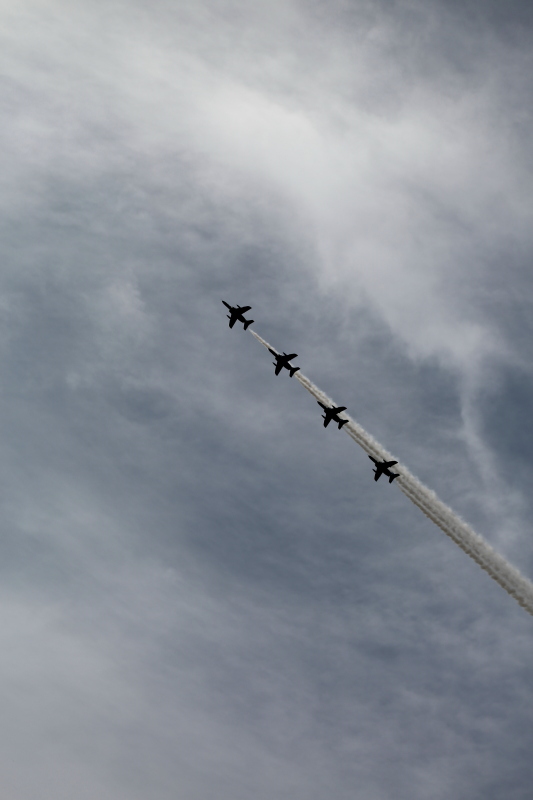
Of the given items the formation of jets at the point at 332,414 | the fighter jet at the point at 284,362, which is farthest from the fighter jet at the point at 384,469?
the fighter jet at the point at 284,362

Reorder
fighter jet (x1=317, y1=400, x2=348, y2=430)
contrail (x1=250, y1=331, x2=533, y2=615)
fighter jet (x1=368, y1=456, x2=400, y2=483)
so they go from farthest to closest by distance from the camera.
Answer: fighter jet (x1=317, y1=400, x2=348, y2=430), fighter jet (x1=368, y1=456, x2=400, y2=483), contrail (x1=250, y1=331, x2=533, y2=615)

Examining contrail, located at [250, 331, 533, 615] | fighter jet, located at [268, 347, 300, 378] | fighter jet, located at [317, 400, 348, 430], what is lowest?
contrail, located at [250, 331, 533, 615]

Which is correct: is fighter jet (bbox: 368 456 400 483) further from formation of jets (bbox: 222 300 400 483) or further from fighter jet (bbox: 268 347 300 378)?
fighter jet (bbox: 268 347 300 378)

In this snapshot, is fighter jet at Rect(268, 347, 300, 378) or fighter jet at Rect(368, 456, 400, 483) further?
fighter jet at Rect(268, 347, 300, 378)

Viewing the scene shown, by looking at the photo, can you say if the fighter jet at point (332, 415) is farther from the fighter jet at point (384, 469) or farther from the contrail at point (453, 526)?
the fighter jet at point (384, 469)

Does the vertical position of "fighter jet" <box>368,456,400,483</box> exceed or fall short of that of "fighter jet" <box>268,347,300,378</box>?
it falls short

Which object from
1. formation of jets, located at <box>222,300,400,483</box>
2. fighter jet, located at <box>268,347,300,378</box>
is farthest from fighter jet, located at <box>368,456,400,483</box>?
fighter jet, located at <box>268,347,300,378</box>

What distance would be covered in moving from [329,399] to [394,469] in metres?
28.3

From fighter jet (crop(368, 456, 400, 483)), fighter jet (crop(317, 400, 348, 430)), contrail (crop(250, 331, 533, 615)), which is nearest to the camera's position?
contrail (crop(250, 331, 533, 615))

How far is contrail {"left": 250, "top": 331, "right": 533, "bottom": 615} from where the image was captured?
Answer: 117 metres

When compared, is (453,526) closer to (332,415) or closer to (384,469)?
(384,469)

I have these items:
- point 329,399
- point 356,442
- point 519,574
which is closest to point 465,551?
point 519,574

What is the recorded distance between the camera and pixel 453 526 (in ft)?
436

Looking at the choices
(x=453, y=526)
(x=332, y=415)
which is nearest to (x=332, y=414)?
(x=332, y=415)
